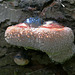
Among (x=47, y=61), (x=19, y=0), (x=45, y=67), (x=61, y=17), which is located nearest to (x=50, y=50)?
(x=61, y=17)

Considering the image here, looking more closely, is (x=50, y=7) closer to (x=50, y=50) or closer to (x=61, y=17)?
(x=61, y=17)

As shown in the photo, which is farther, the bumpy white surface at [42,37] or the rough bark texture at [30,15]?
the rough bark texture at [30,15]

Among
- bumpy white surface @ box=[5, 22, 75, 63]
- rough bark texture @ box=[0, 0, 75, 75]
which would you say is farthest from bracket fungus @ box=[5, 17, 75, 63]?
rough bark texture @ box=[0, 0, 75, 75]

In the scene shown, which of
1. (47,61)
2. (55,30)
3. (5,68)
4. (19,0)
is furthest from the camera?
(5,68)

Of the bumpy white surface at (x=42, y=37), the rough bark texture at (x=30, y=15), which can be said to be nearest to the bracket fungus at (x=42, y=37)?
the bumpy white surface at (x=42, y=37)

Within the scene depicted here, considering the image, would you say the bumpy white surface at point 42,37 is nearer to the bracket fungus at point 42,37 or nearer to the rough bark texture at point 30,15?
the bracket fungus at point 42,37

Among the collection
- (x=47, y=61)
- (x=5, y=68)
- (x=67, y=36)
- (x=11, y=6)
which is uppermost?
(x=11, y=6)

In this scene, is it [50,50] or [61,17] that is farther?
[61,17]

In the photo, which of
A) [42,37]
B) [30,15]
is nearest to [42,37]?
[42,37]
